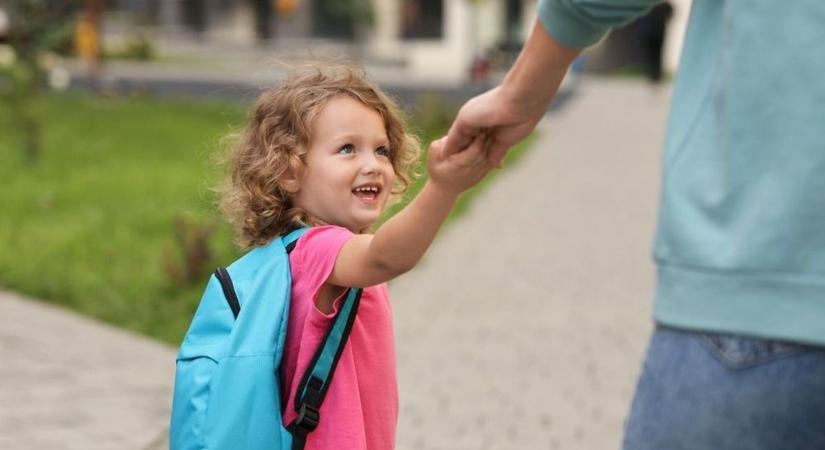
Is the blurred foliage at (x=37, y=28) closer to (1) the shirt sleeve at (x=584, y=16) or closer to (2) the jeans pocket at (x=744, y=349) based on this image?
(1) the shirt sleeve at (x=584, y=16)

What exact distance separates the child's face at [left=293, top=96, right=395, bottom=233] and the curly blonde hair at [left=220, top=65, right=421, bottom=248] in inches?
0.9

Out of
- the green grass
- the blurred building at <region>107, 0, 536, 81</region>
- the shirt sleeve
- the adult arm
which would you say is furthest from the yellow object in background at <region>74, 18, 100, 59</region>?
the shirt sleeve

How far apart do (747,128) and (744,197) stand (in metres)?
0.08

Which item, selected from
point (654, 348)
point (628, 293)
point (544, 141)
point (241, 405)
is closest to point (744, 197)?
point (654, 348)

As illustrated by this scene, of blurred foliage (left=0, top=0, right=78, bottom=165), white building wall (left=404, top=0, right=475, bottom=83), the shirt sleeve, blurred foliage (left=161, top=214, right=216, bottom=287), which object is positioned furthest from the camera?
white building wall (left=404, top=0, right=475, bottom=83)

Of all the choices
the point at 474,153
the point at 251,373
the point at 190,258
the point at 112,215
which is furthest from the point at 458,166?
the point at 112,215

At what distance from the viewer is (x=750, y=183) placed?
60.7 inches

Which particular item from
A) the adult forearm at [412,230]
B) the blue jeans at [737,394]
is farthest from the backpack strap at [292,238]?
the blue jeans at [737,394]

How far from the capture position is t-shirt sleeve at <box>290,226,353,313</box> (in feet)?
7.85

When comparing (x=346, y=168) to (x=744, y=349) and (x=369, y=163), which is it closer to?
(x=369, y=163)

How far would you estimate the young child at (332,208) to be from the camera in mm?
2422

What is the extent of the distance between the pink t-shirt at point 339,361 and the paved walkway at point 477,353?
2374 mm

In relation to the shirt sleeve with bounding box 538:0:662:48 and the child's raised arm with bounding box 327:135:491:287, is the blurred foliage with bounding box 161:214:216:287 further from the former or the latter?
the shirt sleeve with bounding box 538:0:662:48

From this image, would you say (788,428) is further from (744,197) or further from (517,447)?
(517,447)
